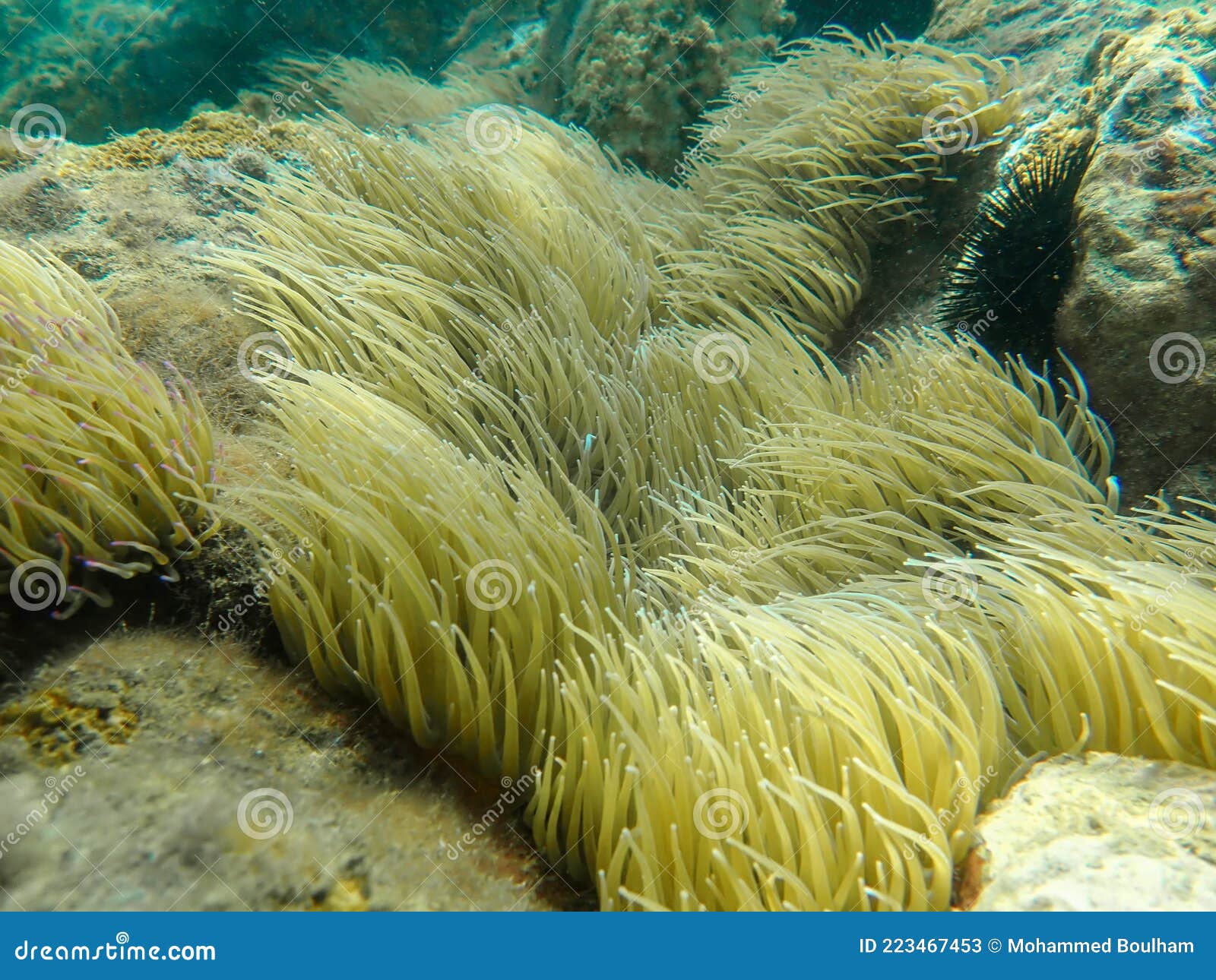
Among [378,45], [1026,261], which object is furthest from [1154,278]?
[378,45]

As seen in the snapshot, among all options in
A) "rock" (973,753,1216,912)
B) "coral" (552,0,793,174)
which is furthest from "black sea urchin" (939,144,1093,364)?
"coral" (552,0,793,174)

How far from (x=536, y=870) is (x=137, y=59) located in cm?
859

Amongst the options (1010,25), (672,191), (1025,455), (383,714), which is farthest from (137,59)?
(1025,455)

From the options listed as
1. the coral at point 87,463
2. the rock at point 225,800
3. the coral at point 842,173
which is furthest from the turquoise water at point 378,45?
the rock at point 225,800

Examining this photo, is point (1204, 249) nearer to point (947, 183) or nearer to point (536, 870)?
point (947, 183)

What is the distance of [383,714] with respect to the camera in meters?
1.69

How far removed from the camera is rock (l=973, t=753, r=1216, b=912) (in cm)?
120

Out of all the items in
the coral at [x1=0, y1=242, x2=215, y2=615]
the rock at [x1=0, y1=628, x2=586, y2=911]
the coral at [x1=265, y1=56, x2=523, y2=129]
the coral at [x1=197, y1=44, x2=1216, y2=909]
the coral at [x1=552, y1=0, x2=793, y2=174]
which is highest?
the coral at [x1=552, y1=0, x2=793, y2=174]

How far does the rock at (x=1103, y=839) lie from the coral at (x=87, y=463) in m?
1.86

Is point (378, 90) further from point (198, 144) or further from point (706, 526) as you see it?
point (706, 526)

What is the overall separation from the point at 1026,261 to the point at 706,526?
1.60 m

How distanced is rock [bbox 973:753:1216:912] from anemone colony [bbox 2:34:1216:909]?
0.27 feet

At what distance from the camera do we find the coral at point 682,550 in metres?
1.41

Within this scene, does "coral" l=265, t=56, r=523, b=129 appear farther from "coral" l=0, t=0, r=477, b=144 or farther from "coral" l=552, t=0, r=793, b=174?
"coral" l=552, t=0, r=793, b=174
